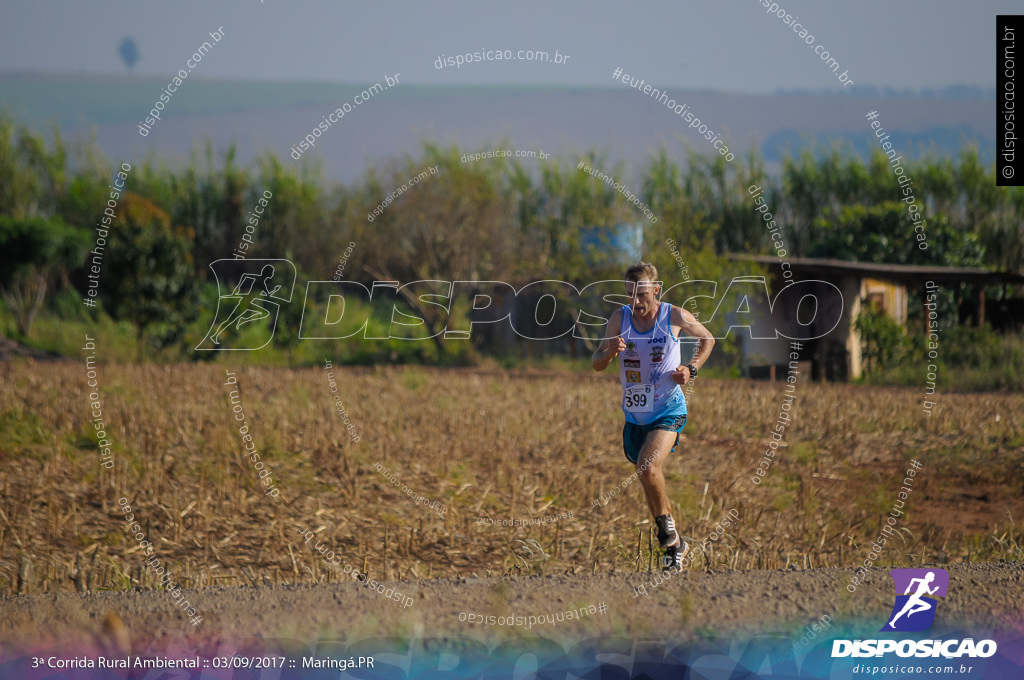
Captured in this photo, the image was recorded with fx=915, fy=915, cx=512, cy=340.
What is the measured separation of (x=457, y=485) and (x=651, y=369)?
3501 mm

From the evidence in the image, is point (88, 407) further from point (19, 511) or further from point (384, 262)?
point (384, 262)

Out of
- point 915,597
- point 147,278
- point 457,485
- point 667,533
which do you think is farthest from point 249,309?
point 915,597

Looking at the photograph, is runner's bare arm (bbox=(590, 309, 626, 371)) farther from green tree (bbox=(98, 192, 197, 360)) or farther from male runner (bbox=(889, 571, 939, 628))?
green tree (bbox=(98, 192, 197, 360))

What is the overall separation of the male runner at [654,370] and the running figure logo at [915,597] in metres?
1.30

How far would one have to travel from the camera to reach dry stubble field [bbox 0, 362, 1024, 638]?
645 centimetres

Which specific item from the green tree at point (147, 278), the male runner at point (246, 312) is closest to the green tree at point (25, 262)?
the green tree at point (147, 278)

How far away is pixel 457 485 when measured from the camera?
8703 mm

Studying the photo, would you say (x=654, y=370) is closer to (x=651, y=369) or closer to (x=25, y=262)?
(x=651, y=369)

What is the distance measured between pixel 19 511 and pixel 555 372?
14394 mm

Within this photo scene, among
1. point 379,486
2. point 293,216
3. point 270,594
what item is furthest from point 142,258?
point 270,594

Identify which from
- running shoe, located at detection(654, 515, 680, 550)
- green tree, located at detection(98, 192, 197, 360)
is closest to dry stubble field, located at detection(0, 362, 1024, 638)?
running shoe, located at detection(654, 515, 680, 550)

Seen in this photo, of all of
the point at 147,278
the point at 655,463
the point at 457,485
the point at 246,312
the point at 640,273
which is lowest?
the point at 457,485

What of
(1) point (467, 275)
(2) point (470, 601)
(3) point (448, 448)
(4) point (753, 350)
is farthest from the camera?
(1) point (467, 275)

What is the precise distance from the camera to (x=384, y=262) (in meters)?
27.1
